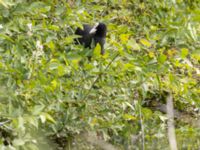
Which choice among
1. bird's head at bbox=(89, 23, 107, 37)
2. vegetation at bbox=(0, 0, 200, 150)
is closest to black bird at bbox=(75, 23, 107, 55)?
bird's head at bbox=(89, 23, 107, 37)

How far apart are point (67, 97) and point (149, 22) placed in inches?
45.8

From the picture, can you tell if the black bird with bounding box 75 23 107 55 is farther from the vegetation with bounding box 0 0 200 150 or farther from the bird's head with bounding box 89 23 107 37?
the vegetation with bounding box 0 0 200 150

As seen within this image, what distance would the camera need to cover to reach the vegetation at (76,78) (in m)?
1.74

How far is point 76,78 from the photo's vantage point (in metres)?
1.99

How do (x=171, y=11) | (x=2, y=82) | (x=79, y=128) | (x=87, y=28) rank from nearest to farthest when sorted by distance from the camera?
(x=2, y=82), (x=79, y=128), (x=171, y=11), (x=87, y=28)

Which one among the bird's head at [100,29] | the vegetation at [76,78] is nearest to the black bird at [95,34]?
the bird's head at [100,29]

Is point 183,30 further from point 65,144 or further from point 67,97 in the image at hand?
point 65,144

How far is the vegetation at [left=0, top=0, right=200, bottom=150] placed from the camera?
174cm

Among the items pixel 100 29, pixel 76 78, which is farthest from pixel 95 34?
pixel 76 78

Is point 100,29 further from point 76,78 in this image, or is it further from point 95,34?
point 76,78

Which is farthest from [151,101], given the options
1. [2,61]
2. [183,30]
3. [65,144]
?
[2,61]

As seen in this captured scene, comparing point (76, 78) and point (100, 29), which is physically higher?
point (100, 29)

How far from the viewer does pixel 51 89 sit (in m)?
1.78

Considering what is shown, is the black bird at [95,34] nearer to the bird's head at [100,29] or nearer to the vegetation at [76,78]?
the bird's head at [100,29]
